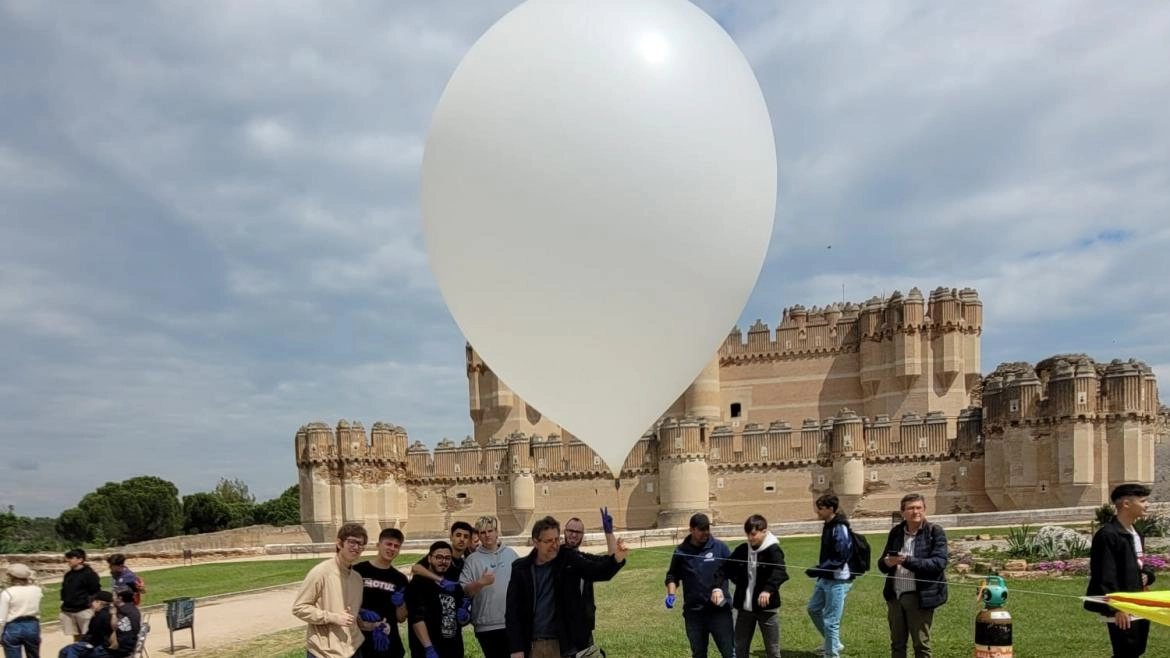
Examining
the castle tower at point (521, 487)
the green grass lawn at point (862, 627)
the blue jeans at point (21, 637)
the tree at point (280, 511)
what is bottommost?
the tree at point (280, 511)

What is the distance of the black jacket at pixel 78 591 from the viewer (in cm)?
673

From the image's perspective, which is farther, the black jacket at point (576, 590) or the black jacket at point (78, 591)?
the black jacket at point (78, 591)

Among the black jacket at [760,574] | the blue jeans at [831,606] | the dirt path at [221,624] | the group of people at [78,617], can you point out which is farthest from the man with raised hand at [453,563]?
the dirt path at [221,624]

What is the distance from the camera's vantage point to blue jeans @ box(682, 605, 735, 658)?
538cm

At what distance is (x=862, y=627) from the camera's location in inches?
308

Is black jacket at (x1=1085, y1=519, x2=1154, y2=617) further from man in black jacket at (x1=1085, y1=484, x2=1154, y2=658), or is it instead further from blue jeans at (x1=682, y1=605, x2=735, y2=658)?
blue jeans at (x1=682, y1=605, x2=735, y2=658)

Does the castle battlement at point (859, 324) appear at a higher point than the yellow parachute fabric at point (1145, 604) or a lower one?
higher

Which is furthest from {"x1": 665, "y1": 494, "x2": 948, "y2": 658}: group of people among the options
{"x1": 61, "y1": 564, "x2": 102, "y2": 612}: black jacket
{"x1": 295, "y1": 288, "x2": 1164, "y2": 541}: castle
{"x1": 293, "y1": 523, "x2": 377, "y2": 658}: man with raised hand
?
{"x1": 295, "y1": 288, "x2": 1164, "y2": 541}: castle

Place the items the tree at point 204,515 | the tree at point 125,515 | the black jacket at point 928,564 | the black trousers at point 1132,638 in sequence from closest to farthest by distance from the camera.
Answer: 1. the black trousers at point 1132,638
2. the black jacket at point 928,564
3. the tree at point 125,515
4. the tree at point 204,515

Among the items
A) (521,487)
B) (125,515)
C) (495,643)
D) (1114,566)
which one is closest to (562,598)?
(495,643)

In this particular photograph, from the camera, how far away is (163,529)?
49.4m

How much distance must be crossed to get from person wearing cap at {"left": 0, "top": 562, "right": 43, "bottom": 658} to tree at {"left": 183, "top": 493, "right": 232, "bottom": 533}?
49.7 metres

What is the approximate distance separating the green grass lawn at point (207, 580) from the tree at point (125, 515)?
29.5 meters

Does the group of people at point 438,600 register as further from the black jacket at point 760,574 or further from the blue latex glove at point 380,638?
the black jacket at point 760,574
